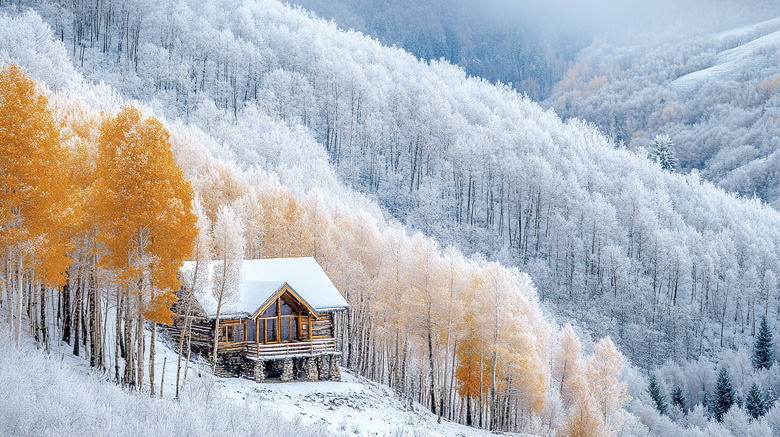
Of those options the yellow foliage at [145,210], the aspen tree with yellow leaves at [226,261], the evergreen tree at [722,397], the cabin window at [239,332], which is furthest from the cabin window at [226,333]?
the evergreen tree at [722,397]

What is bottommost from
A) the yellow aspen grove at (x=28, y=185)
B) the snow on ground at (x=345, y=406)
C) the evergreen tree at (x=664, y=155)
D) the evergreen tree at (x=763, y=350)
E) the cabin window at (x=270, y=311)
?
the evergreen tree at (x=763, y=350)

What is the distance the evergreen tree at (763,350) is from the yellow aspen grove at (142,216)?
73.9m

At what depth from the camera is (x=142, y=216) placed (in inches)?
861

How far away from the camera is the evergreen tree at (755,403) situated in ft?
189

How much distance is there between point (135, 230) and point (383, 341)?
90.0ft

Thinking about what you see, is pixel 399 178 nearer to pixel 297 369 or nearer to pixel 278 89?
pixel 278 89

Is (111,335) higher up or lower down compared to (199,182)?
lower down

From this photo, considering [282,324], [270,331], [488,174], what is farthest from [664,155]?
[270,331]

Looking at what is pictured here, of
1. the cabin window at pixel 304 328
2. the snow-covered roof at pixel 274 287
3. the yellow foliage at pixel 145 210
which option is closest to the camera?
the yellow foliage at pixel 145 210

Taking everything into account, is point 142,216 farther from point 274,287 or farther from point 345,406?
point 345,406

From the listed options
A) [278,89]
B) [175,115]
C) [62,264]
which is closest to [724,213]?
[278,89]

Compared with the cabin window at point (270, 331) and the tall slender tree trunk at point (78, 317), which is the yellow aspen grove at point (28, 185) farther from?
the cabin window at point (270, 331)

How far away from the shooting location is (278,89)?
11681 centimetres

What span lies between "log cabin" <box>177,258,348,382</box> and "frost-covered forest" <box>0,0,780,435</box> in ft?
14.2
